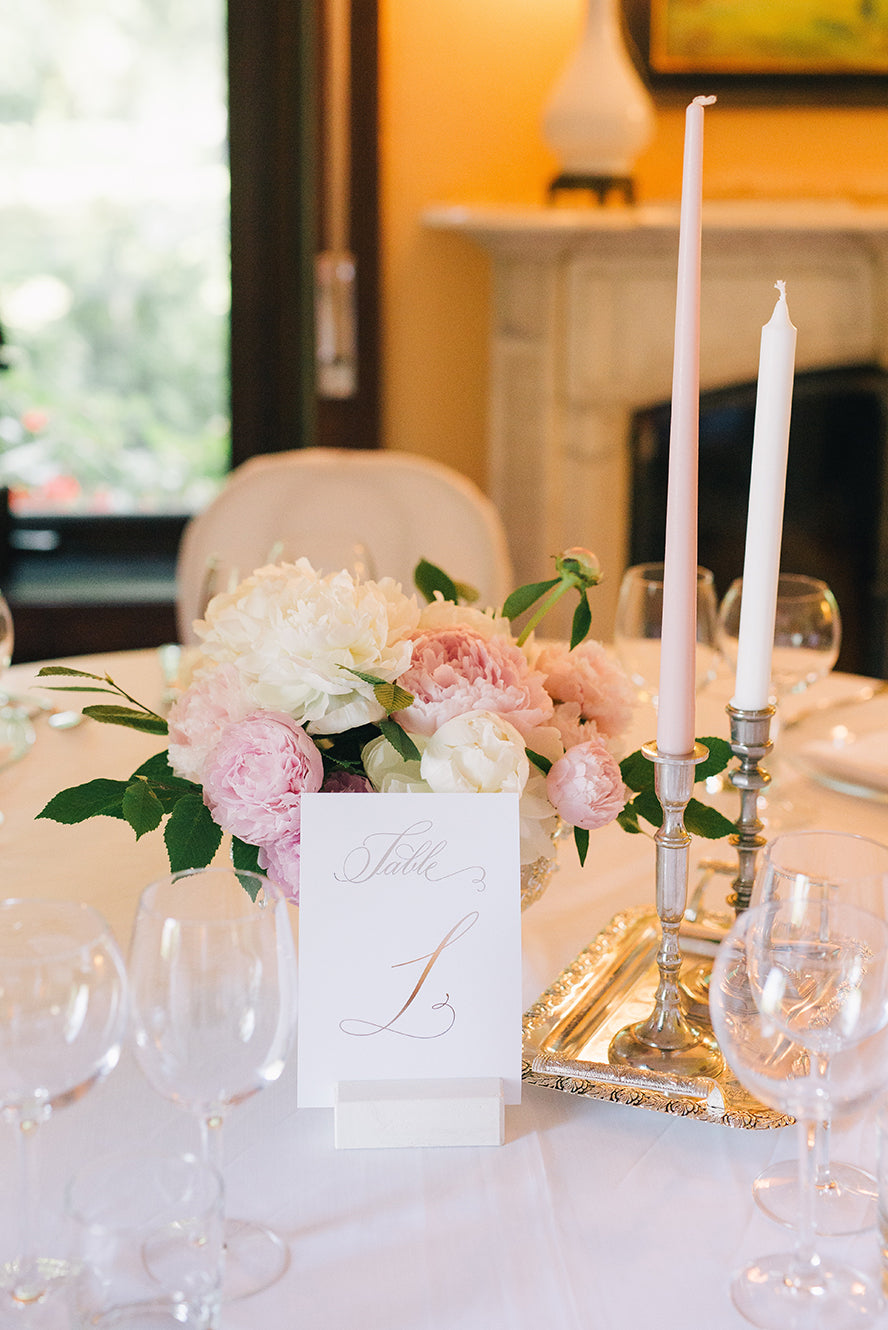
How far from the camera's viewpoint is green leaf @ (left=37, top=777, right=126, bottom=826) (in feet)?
2.54

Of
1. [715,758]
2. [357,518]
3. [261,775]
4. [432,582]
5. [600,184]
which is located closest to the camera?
[261,775]

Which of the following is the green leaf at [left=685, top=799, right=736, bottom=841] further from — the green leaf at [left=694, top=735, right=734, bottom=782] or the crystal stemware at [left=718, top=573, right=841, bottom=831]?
the crystal stemware at [left=718, top=573, right=841, bottom=831]

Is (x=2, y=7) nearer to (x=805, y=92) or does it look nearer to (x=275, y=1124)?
(x=805, y=92)

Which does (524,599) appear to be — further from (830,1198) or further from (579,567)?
(830,1198)

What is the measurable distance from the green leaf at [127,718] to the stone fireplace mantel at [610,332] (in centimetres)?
217

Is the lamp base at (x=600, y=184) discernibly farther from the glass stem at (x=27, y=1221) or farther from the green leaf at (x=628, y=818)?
the glass stem at (x=27, y=1221)

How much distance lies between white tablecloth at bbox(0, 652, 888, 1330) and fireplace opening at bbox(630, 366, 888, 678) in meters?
2.40

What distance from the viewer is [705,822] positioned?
804 mm

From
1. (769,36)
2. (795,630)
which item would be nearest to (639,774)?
(795,630)

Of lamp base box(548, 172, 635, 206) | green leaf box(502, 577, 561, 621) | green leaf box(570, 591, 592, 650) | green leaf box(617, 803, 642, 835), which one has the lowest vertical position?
green leaf box(617, 803, 642, 835)

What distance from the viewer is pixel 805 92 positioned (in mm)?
2904

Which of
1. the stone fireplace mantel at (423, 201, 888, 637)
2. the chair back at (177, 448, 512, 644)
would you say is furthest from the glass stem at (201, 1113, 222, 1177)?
the stone fireplace mantel at (423, 201, 888, 637)

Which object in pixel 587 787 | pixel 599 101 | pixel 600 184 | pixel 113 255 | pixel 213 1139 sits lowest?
pixel 213 1139

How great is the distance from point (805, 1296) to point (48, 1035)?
34 centimetres
